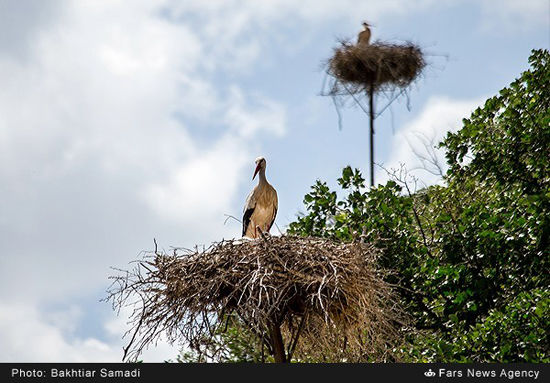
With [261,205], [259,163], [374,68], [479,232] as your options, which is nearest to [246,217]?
[261,205]

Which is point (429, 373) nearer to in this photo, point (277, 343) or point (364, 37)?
point (277, 343)

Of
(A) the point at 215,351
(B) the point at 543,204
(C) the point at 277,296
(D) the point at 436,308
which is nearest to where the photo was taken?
(C) the point at 277,296

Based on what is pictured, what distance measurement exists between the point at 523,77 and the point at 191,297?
5754 mm

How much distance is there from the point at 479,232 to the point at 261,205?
260 centimetres

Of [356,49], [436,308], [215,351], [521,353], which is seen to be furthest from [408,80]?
[215,351]

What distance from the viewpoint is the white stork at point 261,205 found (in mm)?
9172

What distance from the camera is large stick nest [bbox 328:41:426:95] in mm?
20016

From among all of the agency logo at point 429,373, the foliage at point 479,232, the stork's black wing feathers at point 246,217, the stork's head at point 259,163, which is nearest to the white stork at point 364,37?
the foliage at point 479,232

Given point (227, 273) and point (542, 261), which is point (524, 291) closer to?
point (542, 261)

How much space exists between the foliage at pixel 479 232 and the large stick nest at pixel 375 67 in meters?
8.69

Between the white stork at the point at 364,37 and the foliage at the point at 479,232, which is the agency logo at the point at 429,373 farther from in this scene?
the white stork at the point at 364,37

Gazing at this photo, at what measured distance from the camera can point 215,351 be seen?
769 cm

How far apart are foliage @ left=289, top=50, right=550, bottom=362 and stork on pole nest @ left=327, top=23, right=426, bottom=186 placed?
28.4 ft

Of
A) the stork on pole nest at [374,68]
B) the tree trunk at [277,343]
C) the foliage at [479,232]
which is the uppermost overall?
the stork on pole nest at [374,68]
